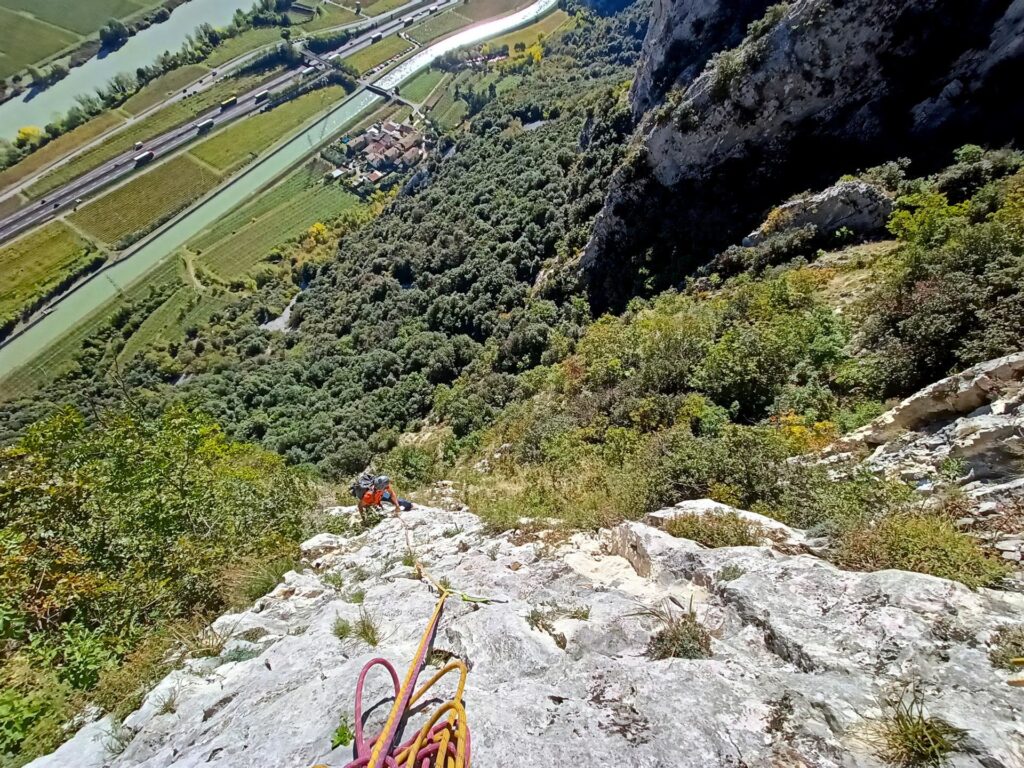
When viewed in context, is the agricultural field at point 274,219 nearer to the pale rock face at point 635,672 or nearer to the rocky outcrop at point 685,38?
the rocky outcrop at point 685,38

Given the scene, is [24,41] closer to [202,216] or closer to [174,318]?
[202,216]

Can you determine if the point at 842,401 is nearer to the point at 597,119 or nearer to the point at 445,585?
the point at 445,585

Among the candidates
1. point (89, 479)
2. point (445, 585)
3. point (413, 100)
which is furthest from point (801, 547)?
point (413, 100)

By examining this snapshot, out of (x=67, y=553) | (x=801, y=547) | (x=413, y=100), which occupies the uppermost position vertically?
(x=413, y=100)

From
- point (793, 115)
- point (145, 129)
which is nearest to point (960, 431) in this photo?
point (793, 115)

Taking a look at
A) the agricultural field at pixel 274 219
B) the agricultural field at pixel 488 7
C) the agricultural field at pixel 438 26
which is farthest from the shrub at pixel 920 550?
the agricultural field at pixel 488 7

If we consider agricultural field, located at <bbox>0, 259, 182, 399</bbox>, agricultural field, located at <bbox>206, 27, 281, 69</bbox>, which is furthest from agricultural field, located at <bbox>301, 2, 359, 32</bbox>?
agricultural field, located at <bbox>0, 259, 182, 399</bbox>
